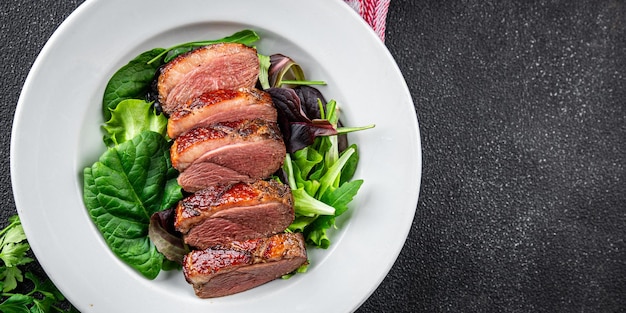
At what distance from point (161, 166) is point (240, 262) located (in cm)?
46

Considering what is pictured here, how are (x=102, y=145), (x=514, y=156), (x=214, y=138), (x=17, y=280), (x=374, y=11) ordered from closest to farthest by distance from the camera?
(x=214, y=138)
(x=102, y=145)
(x=17, y=280)
(x=374, y=11)
(x=514, y=156)

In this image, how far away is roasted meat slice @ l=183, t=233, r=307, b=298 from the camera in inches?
90.9

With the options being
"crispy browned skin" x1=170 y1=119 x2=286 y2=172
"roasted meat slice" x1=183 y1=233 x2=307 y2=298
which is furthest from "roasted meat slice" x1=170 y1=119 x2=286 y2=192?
"roasted meat slice" x1=183 y1=233 x2=307 y2=298

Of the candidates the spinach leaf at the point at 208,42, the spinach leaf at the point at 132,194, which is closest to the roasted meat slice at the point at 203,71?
the spinach leaf at the point at 208,42

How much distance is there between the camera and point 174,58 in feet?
7.89

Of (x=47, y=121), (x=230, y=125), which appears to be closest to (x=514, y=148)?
(x=230, y=125)

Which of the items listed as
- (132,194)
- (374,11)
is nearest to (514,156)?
(374,11)

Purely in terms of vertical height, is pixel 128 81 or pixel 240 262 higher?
pixel 128 81

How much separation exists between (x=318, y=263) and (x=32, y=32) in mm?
1496

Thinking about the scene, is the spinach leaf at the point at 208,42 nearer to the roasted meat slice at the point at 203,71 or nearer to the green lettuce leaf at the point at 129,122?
the roasted meat slice at the point at 203,71

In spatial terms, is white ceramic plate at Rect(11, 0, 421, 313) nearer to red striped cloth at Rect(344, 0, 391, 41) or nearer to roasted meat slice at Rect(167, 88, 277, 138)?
roasted meat slice at Rect(167, 88, 277, 138)

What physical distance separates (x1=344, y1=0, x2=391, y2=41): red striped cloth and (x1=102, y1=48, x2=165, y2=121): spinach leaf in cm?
85

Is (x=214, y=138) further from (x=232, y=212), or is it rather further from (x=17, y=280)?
(x=17, y=280)

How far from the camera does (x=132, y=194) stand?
2365mm
